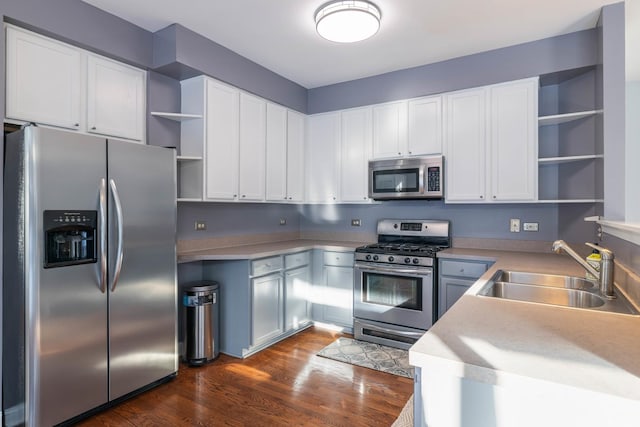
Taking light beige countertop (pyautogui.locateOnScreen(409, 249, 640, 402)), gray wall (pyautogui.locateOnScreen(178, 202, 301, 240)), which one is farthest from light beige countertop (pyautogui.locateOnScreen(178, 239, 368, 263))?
light beige countertop (pyautogui.locateOnScreen(409, 249, 640, 402))

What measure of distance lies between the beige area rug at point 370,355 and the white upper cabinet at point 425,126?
1.97 m

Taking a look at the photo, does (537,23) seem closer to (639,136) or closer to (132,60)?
(639,136)

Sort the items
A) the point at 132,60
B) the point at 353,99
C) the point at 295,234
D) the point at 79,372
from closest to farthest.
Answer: the point at 79,372 → the point at 132,60 → the point at 353,99 → the point at 295,234

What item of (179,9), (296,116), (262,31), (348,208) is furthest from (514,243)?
(179,9)

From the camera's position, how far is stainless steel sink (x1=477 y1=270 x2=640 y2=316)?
1784mm

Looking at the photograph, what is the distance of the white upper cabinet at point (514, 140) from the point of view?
3145 millimetres

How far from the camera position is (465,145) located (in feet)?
11.4

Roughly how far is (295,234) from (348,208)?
810 mm

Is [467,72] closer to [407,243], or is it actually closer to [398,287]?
[407,243]

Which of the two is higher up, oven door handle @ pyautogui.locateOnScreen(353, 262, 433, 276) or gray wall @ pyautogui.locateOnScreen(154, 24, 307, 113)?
gray wall @ pyautogui.locateOnScreen(154, 24, 307, 113)

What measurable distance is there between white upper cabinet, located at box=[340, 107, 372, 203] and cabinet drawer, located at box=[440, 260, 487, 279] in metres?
1.18

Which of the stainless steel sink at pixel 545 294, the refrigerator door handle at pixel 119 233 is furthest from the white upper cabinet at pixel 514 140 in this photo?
the refrigerator door handle at pixel 119 233

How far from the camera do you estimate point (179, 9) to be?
2.62m

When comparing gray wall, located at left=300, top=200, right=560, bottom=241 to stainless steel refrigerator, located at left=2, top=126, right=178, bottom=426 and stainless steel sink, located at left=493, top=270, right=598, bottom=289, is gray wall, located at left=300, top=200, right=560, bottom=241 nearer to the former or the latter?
stainless steel sink, located at left=493, top=270, right=598, bottom=289
